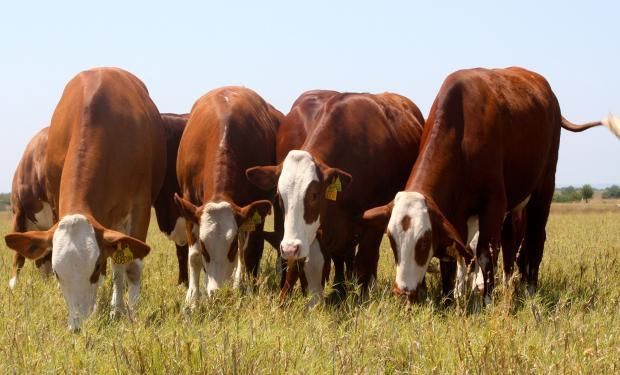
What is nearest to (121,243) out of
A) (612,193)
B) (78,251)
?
(78,251)

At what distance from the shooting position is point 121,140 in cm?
782

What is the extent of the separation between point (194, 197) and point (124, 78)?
1500 millimetres

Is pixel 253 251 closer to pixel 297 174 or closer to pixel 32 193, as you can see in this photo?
pixel 297 174

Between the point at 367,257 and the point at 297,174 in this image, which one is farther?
the point at 367,257

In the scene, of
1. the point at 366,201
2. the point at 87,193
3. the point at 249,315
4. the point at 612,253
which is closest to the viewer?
the point at 249,315

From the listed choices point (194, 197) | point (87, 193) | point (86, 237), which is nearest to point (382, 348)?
point (86, 237)

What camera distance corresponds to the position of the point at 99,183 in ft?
23.7

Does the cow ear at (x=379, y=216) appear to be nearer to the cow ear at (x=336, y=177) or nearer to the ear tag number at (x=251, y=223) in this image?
the cow ear at (x=336, y=177)

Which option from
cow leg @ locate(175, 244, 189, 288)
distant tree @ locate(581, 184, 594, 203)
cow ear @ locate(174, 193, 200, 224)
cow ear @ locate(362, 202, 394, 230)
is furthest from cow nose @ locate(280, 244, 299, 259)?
distant tree @ locate(581, 184, 594, 203)

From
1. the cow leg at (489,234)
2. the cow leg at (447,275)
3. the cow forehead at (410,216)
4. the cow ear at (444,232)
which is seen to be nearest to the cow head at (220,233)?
the cow forehead at (410,216)

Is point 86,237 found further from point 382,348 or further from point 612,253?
point 612,253

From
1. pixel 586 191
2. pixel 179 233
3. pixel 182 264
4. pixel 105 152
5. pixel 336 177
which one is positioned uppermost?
pixel 105 152

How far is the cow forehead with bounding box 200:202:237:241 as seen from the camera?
766 centimetres

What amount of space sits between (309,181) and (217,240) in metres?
1.06
